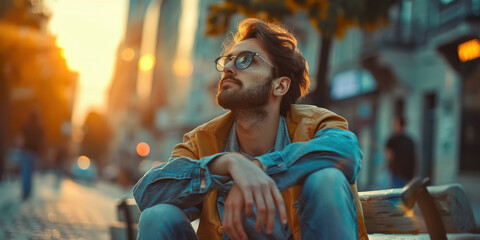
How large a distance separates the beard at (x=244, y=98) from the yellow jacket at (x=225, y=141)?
0.10 m

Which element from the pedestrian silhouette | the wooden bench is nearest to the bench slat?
the wooden bench

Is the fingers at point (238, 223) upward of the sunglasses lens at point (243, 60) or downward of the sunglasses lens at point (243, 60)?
downward

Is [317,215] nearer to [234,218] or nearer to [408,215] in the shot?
[234,218]

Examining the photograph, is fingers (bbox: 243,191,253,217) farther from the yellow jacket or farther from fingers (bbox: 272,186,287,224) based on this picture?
the yellow jacket

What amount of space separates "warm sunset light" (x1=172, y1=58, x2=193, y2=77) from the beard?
149 ft

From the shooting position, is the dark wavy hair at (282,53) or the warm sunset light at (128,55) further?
the warm sunset light at (128,55)

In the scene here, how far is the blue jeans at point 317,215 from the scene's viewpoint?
2.10m

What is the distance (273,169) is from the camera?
7.68ft

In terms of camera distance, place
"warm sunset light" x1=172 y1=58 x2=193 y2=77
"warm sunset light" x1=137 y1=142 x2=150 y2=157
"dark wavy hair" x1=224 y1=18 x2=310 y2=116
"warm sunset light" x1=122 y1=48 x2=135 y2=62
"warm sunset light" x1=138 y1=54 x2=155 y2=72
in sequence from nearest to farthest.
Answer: "dark wavy hair" x1=224 y1=18 x2=310 y2=116, "warm sunset light" x1=172 y1=58 x2=193 y2=77, "warm sunset light" x1=137 y1=142 x2=150 y2=157, "warm sunset light" x1=138 y1=54 x2=155 y2=72, "warm sunset light" x1=122 y1=48 x2=135 y2=62

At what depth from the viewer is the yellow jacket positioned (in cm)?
250

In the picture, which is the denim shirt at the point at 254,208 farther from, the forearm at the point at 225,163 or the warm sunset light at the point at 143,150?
the warm sunset light at the point at 143,150

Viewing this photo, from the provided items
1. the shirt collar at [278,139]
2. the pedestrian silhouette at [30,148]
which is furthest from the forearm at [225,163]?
the pedestrian silhouette at [30,148]

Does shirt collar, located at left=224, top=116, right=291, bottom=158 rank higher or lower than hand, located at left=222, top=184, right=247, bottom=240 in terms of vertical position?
higher

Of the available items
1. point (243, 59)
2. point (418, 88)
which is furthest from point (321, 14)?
point (418, 88)
